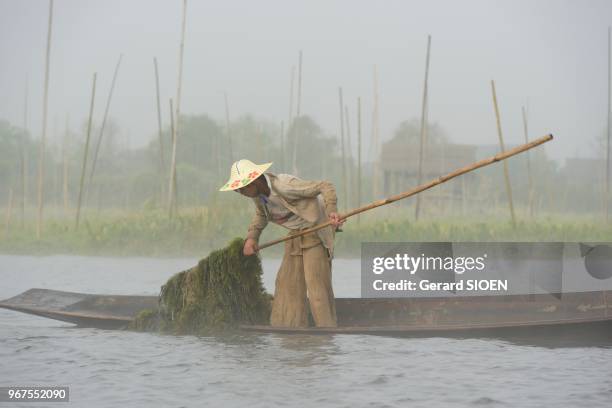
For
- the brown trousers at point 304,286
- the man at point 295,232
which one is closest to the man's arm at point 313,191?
the man at point 295,232

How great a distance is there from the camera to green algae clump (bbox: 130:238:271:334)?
241 inches

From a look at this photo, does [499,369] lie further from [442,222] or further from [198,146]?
[198,146]

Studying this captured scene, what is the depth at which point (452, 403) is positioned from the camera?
4.51 metres

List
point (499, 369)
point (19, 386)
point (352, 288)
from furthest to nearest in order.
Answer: point (352, 288), point (499, 369), point (19, 386)

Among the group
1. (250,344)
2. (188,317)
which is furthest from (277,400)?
(188,317)

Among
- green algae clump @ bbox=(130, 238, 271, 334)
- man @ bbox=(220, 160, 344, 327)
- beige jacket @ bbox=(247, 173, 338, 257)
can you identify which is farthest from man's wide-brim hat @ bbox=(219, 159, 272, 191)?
green algae clump @ bbox=(130, 238, 271, 334)

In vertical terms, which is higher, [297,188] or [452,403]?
[297,188]

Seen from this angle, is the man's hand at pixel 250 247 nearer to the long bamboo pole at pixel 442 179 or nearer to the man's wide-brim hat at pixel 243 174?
the long bamboo pole at pixel 442 179

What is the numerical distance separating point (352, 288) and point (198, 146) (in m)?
18.0

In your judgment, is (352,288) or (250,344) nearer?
(250,344)

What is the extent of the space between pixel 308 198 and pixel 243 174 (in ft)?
1.44

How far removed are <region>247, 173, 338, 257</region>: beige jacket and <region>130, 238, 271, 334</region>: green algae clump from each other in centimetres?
57

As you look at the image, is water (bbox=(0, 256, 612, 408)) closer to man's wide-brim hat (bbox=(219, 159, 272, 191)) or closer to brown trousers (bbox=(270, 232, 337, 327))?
brown trousers (bbox=(270, 232, 337, 327))

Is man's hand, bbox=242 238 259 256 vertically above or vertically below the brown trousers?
above
